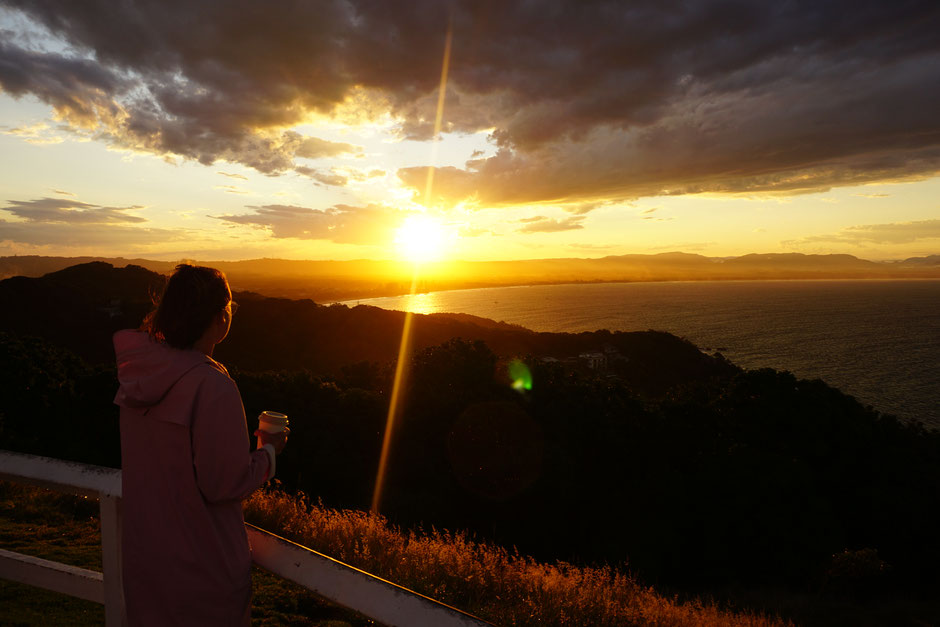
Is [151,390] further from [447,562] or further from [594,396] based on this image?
[594,396]

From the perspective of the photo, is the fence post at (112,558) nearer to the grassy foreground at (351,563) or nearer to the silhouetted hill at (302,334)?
the grassy foreground at (351,563)

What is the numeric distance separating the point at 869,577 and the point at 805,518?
7.33 ft

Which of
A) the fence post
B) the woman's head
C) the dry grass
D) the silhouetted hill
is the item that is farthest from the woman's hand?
the silhouetted hill

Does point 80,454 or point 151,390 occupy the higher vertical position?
point 151,390

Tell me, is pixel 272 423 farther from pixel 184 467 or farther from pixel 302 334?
pixel 302 334

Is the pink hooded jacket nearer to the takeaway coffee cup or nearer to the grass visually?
the takeaway coffee cup

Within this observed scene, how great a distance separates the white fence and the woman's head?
817 millimetres

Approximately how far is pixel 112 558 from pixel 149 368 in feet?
3.57

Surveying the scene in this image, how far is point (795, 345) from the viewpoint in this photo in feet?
331

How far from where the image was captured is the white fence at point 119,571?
5.46 ft

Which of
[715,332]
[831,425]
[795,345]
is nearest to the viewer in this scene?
[831,425]

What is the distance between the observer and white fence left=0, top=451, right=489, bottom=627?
1.66 metres

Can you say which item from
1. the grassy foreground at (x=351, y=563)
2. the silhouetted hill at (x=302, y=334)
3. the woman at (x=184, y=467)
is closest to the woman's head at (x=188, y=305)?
the woman at (x=184, y=467)

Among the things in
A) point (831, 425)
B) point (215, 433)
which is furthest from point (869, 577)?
point (215, 433)
